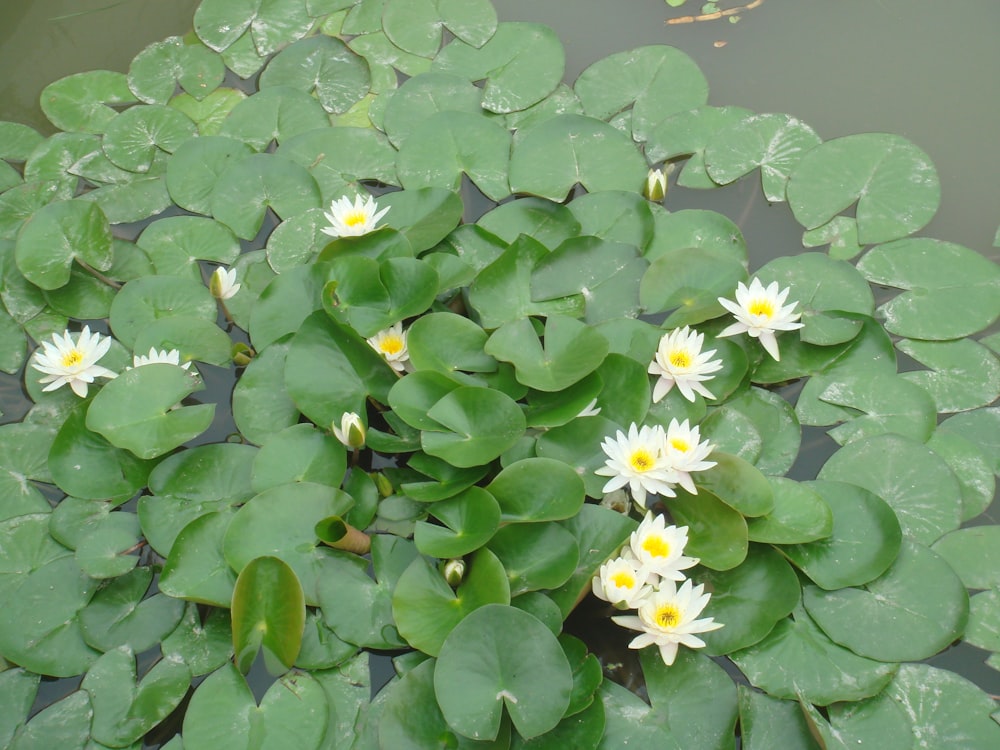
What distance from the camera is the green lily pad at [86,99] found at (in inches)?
130

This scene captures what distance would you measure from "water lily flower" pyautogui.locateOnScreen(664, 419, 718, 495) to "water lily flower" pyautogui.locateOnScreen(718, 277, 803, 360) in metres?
0.45

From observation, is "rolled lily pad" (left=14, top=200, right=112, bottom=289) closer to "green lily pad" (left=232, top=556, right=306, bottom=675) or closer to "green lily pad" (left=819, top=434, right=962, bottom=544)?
"green lily pad" (left=232, top=556, right=306, bottom=675)

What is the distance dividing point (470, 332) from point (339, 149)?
3.61 feet

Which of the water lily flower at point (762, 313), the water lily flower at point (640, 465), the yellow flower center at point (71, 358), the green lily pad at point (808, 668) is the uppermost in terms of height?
the water lily flower at point (762, 313)

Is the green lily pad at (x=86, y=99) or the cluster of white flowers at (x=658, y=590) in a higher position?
the green lily pad at (x=86, y=99)

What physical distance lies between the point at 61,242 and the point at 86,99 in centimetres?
95

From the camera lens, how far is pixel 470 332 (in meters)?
2.42

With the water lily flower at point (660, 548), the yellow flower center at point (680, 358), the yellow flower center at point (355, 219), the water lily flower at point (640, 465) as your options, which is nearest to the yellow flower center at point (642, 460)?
the water lily flower at point (640, 465)

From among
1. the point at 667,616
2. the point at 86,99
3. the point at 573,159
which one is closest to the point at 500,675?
the point at 667,616

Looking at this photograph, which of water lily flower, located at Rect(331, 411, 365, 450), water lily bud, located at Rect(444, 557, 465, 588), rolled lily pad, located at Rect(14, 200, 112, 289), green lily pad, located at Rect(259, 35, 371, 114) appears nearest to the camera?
water lily bud, located at Rect(444, 557, 465, 588)

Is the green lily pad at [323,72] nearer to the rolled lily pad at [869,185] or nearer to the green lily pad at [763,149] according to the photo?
the green lily pad at [763,149]

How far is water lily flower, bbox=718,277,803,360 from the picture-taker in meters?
2.39

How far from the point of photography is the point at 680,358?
7.68 ft

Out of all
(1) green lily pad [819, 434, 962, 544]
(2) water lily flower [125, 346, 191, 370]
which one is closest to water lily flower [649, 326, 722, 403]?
(1) green lily pad [819, 434, 962, 544]
